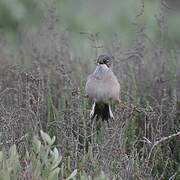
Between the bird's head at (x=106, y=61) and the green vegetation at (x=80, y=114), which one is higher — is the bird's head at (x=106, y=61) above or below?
above

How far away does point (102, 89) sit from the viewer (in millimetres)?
4727

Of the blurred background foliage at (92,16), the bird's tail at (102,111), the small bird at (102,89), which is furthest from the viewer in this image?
the blurred background foliage at (92,16)

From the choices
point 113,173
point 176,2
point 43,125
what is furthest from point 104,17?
point 113,173

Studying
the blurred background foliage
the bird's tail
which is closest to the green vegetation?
the bird's tail

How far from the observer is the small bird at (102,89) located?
4.72 m

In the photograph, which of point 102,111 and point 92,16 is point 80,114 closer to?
point 102,111

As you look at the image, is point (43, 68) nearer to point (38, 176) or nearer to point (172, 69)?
point (172, 69)

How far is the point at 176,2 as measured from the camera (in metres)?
10.3

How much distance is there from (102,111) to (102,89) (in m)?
0.20

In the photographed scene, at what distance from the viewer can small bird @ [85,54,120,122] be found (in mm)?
4723

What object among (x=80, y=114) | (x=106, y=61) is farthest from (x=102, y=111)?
(x=80, y=114)

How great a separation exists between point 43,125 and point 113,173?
124cm

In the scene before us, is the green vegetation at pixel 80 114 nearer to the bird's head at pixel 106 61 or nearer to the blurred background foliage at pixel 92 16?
the bird's head at pixel 106 61

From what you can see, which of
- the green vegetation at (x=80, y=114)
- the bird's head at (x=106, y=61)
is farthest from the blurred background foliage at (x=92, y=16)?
the bird's head at (x=106, y=61)
